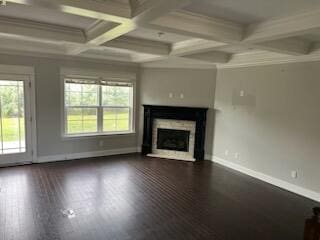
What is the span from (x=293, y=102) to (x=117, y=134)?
4.19 m

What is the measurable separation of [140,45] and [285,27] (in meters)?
2.34

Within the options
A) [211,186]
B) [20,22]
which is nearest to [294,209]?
[211,186]

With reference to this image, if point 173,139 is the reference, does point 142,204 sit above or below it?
below

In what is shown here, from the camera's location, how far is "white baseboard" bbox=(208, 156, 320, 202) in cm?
425

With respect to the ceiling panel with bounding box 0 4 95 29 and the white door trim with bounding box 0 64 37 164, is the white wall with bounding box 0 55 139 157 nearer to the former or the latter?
the white door trim with bounding box 0 64 37 164

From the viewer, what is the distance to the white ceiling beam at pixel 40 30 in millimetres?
3336

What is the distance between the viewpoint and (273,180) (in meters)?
4.89

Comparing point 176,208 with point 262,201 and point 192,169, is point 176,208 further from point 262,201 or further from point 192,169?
point 192,169

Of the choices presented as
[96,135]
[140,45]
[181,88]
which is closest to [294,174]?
[181,88]

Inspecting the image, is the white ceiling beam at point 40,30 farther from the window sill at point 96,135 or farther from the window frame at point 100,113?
the window sill at point 96,135

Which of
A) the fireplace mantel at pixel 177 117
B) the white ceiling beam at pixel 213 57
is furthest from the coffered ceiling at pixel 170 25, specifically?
the fireplace mantel at pixel 177 117

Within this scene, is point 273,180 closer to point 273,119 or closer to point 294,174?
point 294,174

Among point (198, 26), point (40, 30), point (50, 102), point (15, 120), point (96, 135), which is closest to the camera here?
point (198, 26)

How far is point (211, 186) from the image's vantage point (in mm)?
4613
